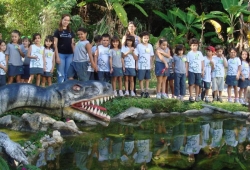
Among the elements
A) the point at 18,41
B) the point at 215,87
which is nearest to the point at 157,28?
the point at 215,87

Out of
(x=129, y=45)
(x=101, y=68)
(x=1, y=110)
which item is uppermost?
(x=129, y=45)

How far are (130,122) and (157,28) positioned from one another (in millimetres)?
12596

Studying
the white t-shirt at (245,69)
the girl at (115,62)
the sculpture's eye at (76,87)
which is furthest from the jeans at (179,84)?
the sculpture's eye at (76,87)

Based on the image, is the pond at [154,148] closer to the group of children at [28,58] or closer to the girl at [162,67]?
the girl at [162,67]

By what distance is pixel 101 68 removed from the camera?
819 cm

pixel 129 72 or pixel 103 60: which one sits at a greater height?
pixel 103 60

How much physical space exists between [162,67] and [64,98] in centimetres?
398

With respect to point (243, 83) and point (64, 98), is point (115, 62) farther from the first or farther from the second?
point (64, 98)

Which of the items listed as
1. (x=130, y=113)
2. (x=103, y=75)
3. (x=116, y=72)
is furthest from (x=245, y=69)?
(x=130, y=113)

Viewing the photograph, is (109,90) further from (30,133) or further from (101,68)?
(101,68)

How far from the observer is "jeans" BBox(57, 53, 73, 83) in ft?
25.3

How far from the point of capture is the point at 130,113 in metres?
7.04

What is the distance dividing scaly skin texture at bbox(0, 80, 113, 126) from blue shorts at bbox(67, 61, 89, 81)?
2.28 m

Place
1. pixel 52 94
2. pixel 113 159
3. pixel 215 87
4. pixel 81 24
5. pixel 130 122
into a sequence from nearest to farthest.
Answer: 1. pixel 113 159
2. pixel 52 94
3. pixel 130 122
4. pixel 215 87
5. pixel 81 24
